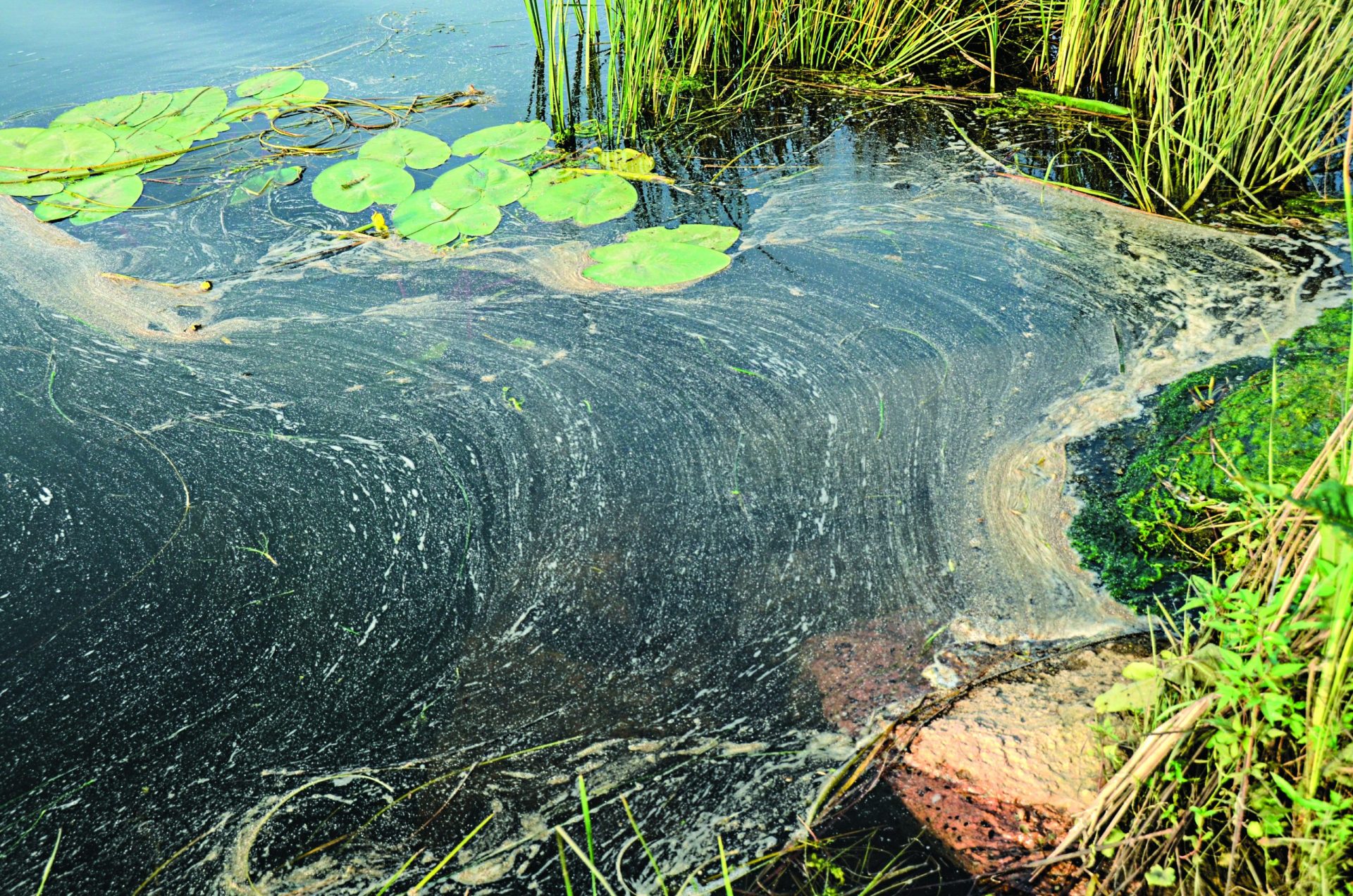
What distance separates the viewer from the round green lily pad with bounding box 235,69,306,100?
251cm

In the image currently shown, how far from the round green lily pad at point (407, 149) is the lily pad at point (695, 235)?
25.0 inches

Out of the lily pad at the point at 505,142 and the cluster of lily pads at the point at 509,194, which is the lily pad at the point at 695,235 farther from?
the lily pad at the point at 505,142

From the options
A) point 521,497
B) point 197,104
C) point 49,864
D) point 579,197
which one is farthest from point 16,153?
point 49,864

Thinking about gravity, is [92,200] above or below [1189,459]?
above

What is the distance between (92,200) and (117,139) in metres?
0.31

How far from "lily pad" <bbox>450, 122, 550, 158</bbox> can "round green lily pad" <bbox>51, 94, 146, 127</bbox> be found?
3.10 ft

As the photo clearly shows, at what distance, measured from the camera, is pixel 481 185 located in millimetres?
2061

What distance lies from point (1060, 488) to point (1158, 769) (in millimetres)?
510

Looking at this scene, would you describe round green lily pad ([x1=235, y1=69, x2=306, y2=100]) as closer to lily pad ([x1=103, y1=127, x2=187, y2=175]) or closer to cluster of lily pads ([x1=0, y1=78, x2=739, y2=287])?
cluster of lily pads ([x1=0, y1=78, x2=739, y2=287])

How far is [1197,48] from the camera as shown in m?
2.01

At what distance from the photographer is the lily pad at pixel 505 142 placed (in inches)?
85.7

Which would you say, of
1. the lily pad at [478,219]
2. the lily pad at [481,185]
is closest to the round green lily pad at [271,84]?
the lily pad at [481,185]

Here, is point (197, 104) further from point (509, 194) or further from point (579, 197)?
point (579, 197)

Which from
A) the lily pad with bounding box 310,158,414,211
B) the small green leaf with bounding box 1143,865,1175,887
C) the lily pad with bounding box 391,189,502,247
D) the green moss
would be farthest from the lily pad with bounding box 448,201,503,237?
the small green leaf with bounding box 1143,865,1175,887
